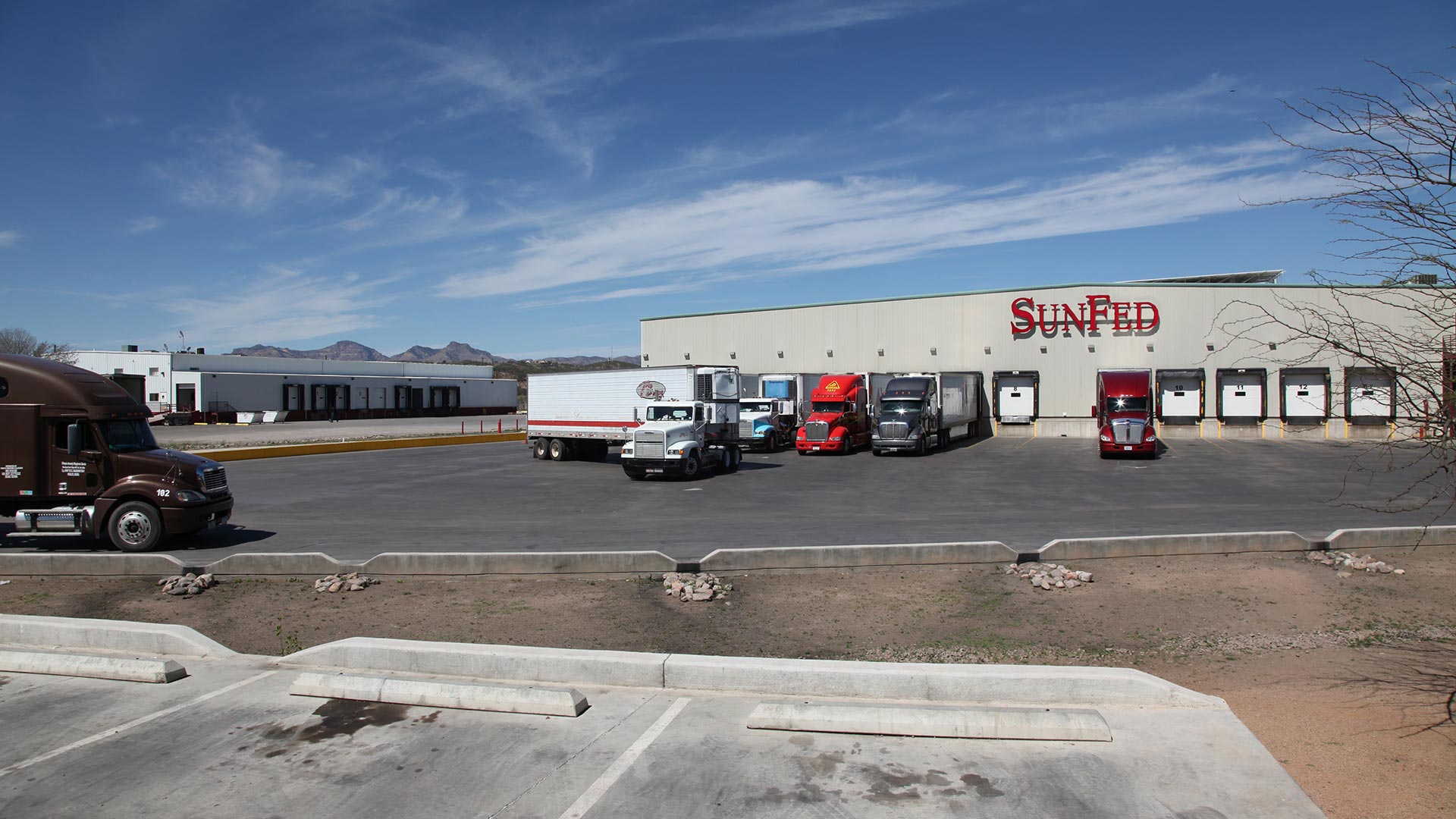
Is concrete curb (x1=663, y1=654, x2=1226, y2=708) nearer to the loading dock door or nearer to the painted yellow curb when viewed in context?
the painted yellow curb

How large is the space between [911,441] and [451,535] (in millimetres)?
21912

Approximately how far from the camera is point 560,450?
32.5 metres

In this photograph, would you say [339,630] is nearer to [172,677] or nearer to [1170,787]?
[172,677]

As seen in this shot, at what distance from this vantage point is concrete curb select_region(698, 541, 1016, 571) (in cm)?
1202

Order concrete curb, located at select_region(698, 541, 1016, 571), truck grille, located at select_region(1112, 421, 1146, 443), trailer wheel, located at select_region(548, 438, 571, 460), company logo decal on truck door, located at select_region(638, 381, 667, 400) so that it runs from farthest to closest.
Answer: trailer wheel, located at select_region(548, 438, 571, 460), truck grille, located at select_region(1112, 421, 1146, 443), company logo decal on truck door, located at select_region(638, 381, 667, 400), concrete curb, located at select_region(698, 541, 1016, 571)

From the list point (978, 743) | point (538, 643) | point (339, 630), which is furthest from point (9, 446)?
point (978, 743)

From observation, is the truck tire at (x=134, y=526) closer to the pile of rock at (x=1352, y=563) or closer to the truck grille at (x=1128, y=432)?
the pile of rock at (x=1352, y=563)

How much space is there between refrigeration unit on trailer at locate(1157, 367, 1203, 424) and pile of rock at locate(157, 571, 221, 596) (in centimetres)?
4366

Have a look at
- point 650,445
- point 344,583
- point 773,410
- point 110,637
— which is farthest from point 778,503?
point 773,410

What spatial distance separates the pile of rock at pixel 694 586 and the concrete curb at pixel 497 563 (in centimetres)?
93

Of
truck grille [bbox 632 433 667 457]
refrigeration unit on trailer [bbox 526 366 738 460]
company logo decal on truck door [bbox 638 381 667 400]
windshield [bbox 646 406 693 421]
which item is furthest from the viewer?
company logo decal on truck door [bbox 638 381 667 400]

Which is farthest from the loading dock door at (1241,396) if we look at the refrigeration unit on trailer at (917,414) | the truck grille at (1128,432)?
the truck grille at (1128,432)

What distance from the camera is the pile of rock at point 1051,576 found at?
36.9 feet

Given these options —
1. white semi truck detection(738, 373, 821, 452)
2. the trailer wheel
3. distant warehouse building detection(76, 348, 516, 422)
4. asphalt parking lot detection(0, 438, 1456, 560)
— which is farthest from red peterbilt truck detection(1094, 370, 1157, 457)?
distant warehouse building detection(76, 348, 516, 422)
